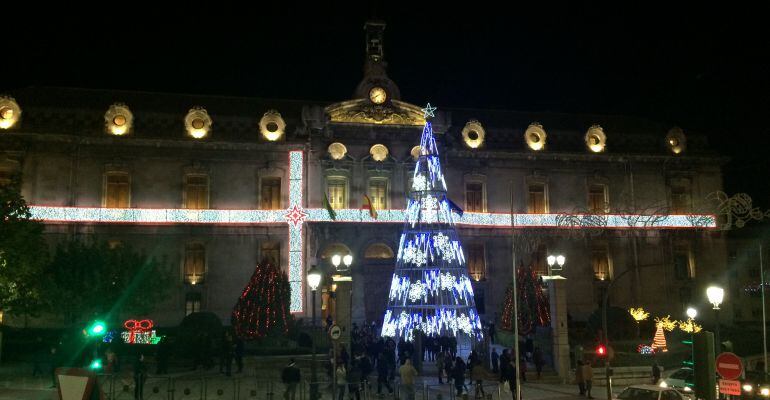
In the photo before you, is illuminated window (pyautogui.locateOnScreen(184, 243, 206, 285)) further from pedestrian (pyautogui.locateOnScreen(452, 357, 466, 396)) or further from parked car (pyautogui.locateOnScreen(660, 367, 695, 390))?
parked car (pyautogui.locateOnScreen(660, 367, 695, 390))

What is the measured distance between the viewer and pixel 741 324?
42875mm

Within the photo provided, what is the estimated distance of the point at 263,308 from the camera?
91.5ft

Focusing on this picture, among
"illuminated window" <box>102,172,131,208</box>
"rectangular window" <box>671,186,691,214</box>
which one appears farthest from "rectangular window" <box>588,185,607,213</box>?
"illuminated window" <box>102,172,131,208</box>

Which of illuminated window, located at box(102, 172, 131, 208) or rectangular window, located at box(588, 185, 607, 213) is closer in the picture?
illuminated window, located at box(102, 172, 131, 208)

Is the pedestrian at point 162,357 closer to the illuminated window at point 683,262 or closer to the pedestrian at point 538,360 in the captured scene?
the pedestrian at point 538,360

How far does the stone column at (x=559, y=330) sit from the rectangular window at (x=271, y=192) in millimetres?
19207

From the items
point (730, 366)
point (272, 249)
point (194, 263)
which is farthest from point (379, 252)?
point (730, 366)

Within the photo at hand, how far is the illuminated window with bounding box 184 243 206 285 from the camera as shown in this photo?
3816 cm

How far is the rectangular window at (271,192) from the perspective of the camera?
3972 centimetres

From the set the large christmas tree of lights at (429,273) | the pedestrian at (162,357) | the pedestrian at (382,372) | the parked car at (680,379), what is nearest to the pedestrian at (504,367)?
the pedestrian at (382,372)

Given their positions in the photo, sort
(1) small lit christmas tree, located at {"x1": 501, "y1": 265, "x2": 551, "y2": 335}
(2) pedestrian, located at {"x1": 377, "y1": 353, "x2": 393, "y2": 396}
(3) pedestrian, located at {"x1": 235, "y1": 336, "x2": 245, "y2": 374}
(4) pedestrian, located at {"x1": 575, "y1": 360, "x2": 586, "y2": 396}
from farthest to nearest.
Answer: (1) small lit christmas tree, located at {"x1": 501, "y1": 265, "x2": 551, "y2": 335} < (3) pedestrian, located at {"x1": 235, "y1": 336, "x2": 245, "y2": 374} < (4) pedestrian, located at {"x1": 575, "y1": 360, "x2": 586, "y2": 396} < (2) pedestrian, located at {"x1": 377, "y1": 353, "x2": 393, "y2": 396}

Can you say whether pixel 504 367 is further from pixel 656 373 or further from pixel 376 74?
pixel 376 74

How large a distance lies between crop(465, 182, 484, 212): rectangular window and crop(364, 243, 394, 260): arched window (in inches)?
244

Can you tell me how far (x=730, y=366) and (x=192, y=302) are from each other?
102ft
